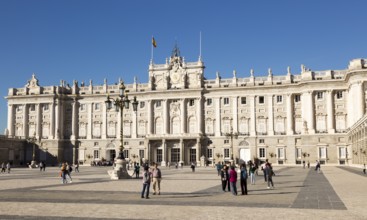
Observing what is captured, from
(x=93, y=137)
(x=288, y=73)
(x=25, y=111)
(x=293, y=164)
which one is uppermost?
(x=288, y=73)

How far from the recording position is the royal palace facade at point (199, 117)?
8169 cm

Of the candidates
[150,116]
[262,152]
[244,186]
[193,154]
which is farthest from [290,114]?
[244,186]

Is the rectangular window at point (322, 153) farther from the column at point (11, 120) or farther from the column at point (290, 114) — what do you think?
the column at point (11, 120)

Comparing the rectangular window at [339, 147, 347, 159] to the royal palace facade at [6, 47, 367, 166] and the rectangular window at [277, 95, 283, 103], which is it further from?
the rectangular window at [277, 95, 283, 103]

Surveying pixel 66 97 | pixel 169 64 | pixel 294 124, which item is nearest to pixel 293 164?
pixel 294 124

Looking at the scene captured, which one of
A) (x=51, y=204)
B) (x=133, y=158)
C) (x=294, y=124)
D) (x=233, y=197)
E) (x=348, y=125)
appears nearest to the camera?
(x=51, y=204)

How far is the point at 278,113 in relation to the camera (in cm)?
8612

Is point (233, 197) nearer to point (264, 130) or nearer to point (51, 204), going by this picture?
point (51, 204)

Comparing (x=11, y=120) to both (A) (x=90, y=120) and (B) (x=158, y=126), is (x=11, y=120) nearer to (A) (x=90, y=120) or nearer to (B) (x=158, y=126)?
(A) (x=90, y=120)

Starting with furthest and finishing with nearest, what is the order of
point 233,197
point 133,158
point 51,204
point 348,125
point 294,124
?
point 133,158
point 294,124
point 348,125
point 233,197
point 51,204

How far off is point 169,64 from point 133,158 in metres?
21.7

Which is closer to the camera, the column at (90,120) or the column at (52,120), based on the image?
the column at (52,120)

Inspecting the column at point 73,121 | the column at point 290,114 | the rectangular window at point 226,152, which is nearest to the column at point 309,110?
the column at point 290,114

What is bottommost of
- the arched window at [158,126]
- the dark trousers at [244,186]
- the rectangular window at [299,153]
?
the dark trousers at [244,186]
